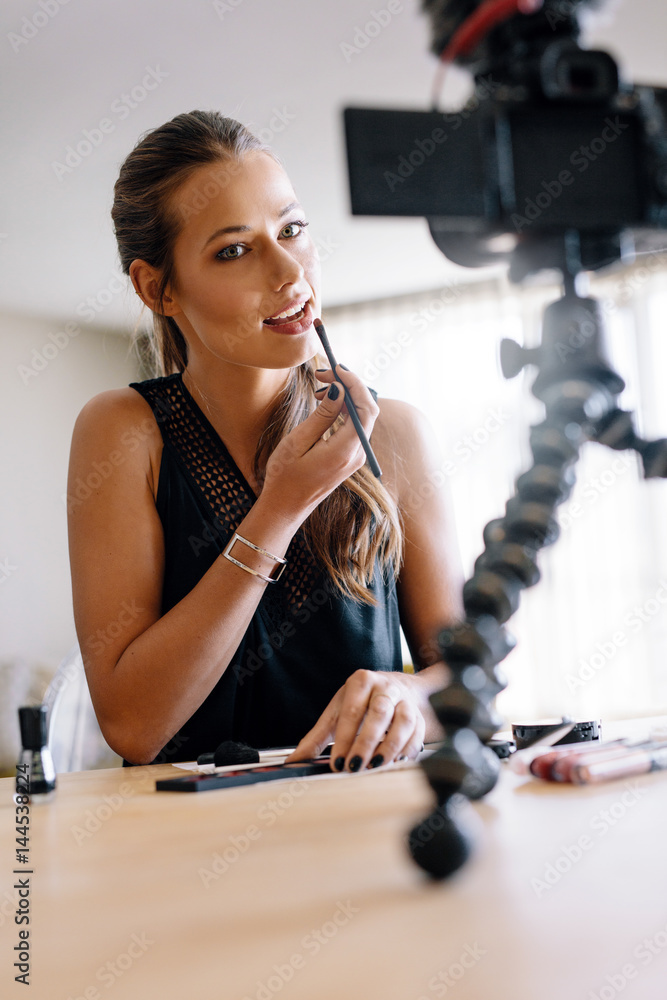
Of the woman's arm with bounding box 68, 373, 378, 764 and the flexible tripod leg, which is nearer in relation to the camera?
the flexible tripod leg

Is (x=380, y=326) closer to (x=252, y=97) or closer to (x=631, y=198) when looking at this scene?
(x=252, y=97)

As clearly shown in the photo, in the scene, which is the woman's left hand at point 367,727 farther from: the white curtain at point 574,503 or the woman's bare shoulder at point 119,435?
the white curtain at point 574,503

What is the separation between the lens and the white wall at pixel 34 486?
4.86 m

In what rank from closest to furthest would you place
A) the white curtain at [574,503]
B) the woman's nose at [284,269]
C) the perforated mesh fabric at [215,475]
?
the woman's nose at [284,269], the perforated mesh fabric at [215,475], the white curtain at [574,503]

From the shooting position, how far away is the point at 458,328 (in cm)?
502

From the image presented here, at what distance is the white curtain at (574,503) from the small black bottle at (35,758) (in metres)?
3.57

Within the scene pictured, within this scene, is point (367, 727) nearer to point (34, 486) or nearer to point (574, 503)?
point (574, 503)

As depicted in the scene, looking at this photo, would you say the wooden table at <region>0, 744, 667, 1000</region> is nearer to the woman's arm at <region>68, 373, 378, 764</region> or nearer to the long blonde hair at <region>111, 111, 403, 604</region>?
the woman's arm at <region>68, 373, 378, 764</region>

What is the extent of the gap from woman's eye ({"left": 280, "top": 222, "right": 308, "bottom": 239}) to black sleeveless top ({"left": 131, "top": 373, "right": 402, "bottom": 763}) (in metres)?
0.29

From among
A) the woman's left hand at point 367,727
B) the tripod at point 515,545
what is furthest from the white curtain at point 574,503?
the tripod at point 515,545

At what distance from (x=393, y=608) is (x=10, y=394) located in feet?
13.7

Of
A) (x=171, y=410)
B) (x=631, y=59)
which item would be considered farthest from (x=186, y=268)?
(x=631, y=59)

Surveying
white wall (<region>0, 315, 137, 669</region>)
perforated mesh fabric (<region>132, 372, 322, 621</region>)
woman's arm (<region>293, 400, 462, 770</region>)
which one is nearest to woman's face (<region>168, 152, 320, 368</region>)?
perforated mesh fabric (<region>132, 372, 322, 621</region>)

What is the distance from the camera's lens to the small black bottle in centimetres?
70
